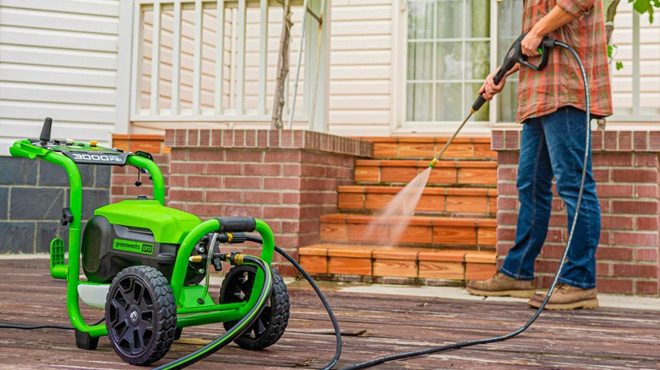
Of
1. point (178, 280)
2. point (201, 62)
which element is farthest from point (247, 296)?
point (201, 62)

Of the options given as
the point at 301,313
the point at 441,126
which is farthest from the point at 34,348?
the point at 441,126

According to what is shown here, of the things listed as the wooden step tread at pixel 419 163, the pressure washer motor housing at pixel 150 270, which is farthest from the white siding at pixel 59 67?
the pressure washer motor housing at pixel 150 270

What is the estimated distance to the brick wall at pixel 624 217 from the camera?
147 inches

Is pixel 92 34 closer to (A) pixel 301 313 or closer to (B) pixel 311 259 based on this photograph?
(B) pixel 311 259

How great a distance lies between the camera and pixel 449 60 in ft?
21.9

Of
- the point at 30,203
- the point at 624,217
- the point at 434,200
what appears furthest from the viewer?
the point at 30,203

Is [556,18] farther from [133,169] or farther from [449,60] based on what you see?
[449,60]

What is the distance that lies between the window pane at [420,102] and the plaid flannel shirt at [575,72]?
3.27m

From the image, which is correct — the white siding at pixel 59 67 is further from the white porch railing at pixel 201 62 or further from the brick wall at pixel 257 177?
the brick wall at pixel 257 177

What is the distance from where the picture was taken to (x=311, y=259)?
415 cm

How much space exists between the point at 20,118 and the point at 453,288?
347cm

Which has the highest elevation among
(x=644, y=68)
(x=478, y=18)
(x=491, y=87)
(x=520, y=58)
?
(x=478, y=18)

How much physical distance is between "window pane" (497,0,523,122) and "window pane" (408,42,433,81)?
62cm

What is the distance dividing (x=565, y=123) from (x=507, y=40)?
133 inches
